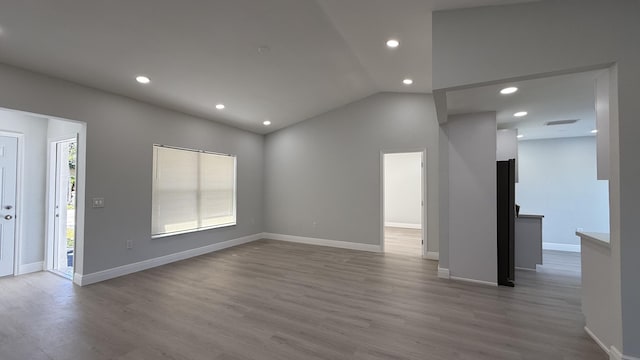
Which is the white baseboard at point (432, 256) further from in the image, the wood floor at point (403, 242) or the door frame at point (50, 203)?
the door frame at point (50, 203)

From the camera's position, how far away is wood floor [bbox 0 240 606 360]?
2.16 metres

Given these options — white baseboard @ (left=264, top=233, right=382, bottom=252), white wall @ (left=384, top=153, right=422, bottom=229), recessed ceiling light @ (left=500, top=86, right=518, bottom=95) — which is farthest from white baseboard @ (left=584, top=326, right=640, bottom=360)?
white wall @ (left=384, top=153, right=422, bottom=229)

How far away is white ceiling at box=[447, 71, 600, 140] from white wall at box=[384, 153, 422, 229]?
14.5 ft

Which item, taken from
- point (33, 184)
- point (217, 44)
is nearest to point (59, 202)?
point (33, 184)

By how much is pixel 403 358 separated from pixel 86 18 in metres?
4.01

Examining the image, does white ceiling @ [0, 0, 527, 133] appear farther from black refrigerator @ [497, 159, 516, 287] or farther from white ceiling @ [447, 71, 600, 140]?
black refrigerator @ [497, 159, 516, 287]

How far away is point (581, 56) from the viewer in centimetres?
207

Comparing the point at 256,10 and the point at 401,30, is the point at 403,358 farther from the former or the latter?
the point at 256,10

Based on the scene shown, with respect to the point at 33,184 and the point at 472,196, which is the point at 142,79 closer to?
the point at 33,184

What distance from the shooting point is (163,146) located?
4.54m

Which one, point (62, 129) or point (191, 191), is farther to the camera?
point (191, 191)

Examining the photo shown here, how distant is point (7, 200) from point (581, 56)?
23.1ft

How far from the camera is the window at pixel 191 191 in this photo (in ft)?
14.9

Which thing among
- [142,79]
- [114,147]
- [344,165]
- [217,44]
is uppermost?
[217,44]
